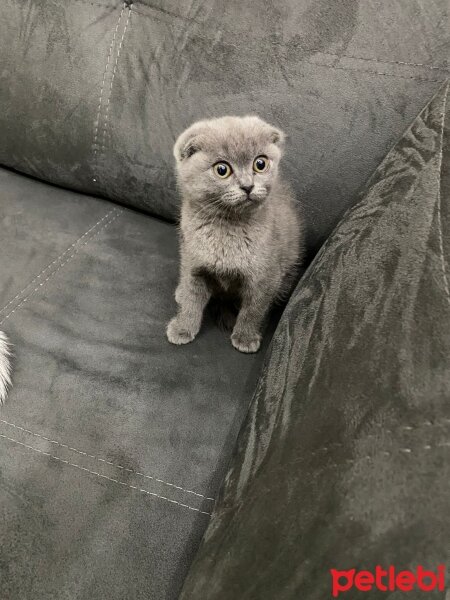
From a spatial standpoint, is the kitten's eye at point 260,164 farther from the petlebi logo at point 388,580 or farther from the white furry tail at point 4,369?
the petlebi logo at point 388,580

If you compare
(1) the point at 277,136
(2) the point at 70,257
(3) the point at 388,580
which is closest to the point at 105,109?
(2) the point at 70,257

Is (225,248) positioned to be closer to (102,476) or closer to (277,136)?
(277,136)

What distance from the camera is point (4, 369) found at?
87 cm

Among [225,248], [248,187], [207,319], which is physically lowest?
[207,319]

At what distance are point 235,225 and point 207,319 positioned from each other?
0.23 meters

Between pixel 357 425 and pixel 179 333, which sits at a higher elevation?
pixel 357 425

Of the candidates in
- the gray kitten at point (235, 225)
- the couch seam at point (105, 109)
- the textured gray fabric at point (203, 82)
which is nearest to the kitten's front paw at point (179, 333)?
the gray kitten at point (235, 225)

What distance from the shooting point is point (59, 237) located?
47.4 inches

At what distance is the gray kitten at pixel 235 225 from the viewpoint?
941 mm

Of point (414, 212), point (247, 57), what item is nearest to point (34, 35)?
point (247, 57)

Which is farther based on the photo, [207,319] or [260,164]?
[207,319]

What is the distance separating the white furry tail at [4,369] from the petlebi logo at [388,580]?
24.9 inches

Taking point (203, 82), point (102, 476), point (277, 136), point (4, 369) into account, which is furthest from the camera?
point (203, 82)

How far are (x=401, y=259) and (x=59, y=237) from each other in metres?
0.86
